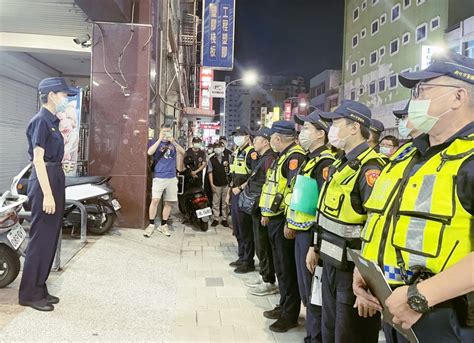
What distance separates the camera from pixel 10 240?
14.2ft

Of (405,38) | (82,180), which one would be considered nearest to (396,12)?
(405,38)

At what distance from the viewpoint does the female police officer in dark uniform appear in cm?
384

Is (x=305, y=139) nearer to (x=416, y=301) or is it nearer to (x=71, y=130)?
(x=416, y=301)

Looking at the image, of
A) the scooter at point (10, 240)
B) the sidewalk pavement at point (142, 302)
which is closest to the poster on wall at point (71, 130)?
the sidewalk pavement at point (142, 302)

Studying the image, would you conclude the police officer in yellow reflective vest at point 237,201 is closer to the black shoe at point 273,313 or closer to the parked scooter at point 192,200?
the parked scooter at point 192,200

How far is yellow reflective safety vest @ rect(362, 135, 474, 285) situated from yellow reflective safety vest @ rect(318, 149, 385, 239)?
77 cm

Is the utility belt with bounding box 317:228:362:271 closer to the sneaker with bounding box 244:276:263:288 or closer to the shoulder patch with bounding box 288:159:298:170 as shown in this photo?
the shoulder patch with bounding box 288:159:298:170

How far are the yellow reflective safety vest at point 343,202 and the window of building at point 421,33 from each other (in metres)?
27.5

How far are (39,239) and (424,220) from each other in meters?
3.42

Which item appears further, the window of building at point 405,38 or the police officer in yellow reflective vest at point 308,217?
the window of building at point 405,38

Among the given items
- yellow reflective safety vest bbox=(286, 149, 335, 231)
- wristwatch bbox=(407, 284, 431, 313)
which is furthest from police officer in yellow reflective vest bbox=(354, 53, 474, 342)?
yellow reflective safety vest bbox=(286, 149, 335, 231)

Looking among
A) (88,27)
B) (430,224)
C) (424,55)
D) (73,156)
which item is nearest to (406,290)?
(430,224)

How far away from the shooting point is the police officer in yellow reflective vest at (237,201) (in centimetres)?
643

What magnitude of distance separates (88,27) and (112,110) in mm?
2033
